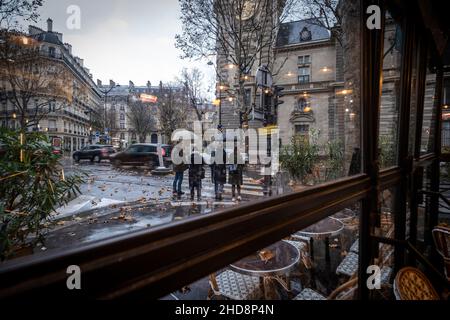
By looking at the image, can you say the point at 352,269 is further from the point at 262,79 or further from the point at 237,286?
the point at 262,79

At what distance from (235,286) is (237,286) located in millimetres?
18

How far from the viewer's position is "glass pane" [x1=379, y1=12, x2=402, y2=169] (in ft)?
8.25

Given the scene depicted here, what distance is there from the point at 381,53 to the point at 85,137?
2.60 metres

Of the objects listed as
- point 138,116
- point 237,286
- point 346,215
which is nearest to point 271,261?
point 237,286

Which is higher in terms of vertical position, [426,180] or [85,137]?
[85,137]

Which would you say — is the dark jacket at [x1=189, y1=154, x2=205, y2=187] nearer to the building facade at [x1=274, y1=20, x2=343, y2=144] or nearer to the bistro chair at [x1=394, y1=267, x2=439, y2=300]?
A: the bistro chair at [x1=394, y1=267, x2=439, y2=300]

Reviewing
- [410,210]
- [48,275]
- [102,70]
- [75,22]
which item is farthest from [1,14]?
[410,210]

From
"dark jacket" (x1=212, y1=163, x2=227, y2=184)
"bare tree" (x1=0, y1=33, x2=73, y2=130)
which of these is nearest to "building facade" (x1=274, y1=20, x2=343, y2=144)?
"dark jacket" (x1=212, y1=163, x2=227, y2=184)

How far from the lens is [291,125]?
84.4 ft

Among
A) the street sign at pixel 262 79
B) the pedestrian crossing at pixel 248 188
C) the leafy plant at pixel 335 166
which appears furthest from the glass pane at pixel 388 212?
the street sign at pixel 262 79

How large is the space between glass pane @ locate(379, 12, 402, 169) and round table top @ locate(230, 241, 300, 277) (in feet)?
4.47

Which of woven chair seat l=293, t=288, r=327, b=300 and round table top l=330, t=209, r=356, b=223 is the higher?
round table top l=330, t=209, r=356, b=223

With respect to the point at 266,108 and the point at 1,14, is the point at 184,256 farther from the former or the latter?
the point at 266,108

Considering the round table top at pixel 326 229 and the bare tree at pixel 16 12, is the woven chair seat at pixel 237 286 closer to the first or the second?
the round table top at pixel 326 229
